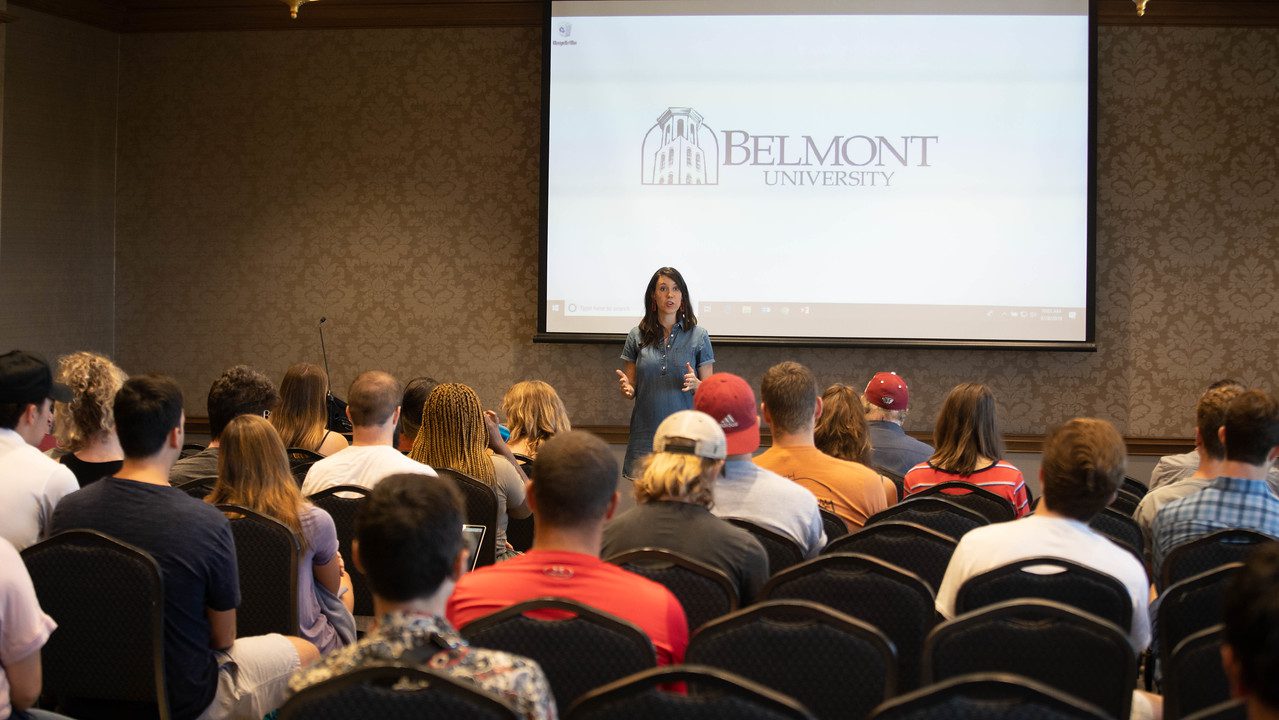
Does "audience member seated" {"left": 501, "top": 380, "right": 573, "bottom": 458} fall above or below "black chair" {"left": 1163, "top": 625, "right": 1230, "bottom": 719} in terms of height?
above

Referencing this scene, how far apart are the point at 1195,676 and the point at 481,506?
231cm

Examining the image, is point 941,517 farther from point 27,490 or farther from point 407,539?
point 27,490

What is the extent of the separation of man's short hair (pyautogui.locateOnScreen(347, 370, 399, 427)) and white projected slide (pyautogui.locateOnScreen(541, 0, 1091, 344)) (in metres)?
3.24

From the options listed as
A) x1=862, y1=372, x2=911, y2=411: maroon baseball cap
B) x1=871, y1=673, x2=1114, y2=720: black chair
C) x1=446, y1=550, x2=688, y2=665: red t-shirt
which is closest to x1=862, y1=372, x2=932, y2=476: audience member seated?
x1=862, y1=372, x2=911, y2=411: maroon baseball cap

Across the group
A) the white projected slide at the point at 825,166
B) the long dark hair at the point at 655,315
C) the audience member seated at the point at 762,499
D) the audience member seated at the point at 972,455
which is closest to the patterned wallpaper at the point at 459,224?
the white projected slide at the point at 825,166

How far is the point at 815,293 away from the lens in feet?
22.7

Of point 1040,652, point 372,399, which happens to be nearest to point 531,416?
point 372,399

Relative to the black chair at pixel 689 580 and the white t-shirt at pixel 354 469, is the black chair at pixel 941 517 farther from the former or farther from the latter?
the white t-shirt at pixel 354 469

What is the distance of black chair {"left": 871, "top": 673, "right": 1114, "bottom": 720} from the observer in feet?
5.10

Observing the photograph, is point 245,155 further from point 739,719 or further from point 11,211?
point 739,719

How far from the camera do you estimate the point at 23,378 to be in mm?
3131

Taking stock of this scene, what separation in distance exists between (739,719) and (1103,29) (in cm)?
634

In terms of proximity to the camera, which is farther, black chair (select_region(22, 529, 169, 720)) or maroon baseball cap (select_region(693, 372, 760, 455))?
maroon baseball cap (select_region(693, 372, 760, 455))

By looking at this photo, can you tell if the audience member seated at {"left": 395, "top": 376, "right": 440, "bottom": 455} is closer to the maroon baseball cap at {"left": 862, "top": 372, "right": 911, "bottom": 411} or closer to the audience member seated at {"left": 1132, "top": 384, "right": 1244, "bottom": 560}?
the maroon baseball cap at {"left": 862, "top": 372, "right": 911, "bottom": 411}
